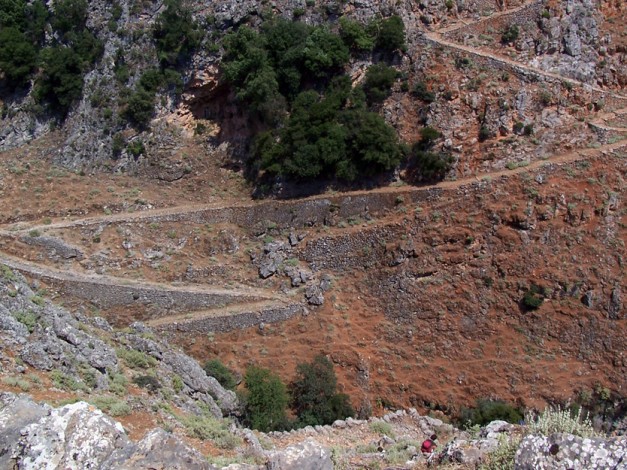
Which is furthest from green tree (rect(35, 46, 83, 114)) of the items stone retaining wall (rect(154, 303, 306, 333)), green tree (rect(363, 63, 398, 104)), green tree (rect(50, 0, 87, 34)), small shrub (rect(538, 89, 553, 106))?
small shrub (rect(538, 89, 553, 106))

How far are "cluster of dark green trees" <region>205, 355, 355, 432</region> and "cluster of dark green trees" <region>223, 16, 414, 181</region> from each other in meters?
9.26

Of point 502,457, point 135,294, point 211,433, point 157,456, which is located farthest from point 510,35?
point 157,456

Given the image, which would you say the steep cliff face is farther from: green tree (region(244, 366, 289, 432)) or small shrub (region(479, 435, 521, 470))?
small shrub (region(479, 435, 521, 470))

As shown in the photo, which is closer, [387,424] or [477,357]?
[387,424]

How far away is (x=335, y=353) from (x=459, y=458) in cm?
1813

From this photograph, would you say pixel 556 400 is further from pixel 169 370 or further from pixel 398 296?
pixel 169 370

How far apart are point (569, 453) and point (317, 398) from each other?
18208mm

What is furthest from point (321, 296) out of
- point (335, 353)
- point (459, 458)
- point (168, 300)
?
point (459, 458)

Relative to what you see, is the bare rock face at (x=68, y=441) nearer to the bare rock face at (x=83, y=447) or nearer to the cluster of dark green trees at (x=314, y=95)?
the bare rock face at (x=83, y=447)

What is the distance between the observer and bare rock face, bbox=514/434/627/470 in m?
7.50

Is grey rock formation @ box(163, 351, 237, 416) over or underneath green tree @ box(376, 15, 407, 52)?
underneath

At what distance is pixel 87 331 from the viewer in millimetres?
21844

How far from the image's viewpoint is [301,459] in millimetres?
9492

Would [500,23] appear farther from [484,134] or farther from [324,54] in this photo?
[324,54]
